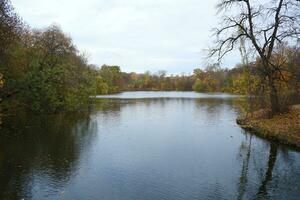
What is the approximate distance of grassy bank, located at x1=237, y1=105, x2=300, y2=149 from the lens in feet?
69.0

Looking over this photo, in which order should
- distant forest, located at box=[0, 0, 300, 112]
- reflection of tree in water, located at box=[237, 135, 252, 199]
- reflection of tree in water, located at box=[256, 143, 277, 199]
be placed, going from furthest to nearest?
distant forest, located at box=[0, 0, 300, 112] < reflection of tree in water, located at box=[237, 135, 252, 199] < reflection of tree in water, located at box=[256, 143, 277, 199]

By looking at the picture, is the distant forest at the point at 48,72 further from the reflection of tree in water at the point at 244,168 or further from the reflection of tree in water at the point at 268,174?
the reflection of tree in water at the point at 268,174

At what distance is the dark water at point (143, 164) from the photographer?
42.2ft

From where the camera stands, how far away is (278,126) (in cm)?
2378

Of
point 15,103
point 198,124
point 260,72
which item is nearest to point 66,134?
point 15,103

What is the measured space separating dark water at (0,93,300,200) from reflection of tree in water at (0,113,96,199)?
45 millimetres

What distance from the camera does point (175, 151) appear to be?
792 inches

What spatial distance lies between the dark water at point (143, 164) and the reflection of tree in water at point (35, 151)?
0.04 meters

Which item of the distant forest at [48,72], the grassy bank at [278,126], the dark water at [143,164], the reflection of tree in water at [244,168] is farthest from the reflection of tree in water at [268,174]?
the distant forest at [48,72]

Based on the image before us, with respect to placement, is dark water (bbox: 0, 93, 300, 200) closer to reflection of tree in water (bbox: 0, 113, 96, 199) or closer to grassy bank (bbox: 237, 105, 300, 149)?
reflection of tree in water (bbox: 0, 113, 96, 199)

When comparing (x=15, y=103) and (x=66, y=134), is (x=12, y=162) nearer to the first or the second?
(x=66, y=134)

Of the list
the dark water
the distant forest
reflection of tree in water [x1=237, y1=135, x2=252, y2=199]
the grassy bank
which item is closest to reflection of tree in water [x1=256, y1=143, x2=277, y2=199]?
the dark water

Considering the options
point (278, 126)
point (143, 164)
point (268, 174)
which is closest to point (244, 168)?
point (268, 174)

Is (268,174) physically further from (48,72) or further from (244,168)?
(48,72)
